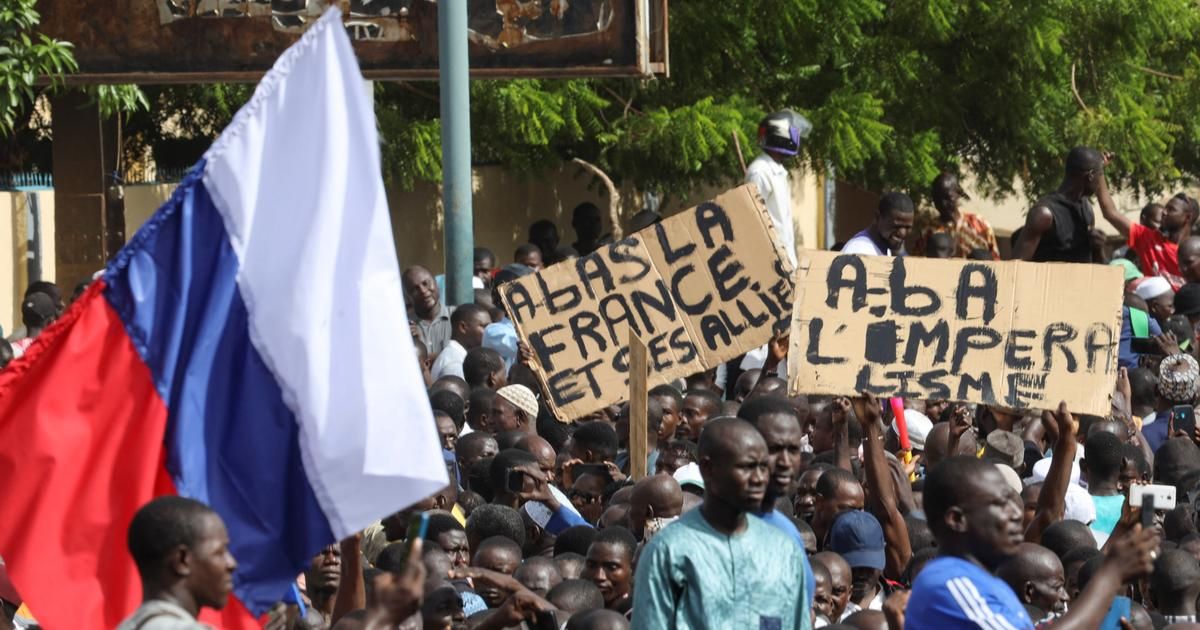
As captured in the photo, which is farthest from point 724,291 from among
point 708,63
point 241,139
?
point 708,63

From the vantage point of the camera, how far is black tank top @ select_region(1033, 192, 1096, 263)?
1186 centimetres

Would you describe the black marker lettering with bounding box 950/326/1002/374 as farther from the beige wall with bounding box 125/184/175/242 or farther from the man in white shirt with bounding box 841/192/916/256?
the beige wall with bounding box 125/184/175/242

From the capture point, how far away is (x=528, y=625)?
6438 mm

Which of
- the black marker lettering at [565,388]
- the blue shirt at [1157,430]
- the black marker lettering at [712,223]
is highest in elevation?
the black marker lettering at [712,223]

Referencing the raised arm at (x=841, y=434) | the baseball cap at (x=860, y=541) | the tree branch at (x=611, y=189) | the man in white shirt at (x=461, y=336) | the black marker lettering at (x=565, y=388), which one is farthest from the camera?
the tree branch at (x=611, y=189)

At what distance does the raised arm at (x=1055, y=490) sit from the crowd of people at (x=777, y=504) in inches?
0.4

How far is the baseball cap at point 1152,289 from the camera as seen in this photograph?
1271cm

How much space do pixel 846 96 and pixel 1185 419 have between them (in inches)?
279

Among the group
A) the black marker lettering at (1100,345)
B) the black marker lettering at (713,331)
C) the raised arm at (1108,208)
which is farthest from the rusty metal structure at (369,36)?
the black marker lettering at (1100,345)

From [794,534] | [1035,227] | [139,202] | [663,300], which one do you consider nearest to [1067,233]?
[1035,227]

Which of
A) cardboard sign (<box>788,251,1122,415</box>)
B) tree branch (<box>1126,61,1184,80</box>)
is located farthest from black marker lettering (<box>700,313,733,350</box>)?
tree branch (<box>1126,61,1184,80</box>)

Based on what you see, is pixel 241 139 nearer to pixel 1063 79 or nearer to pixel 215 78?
pixel 215 78

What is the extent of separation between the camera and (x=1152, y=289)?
12.8 m

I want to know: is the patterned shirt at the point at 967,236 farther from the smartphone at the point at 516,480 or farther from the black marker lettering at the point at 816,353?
the smartphone at the point at 516,480
